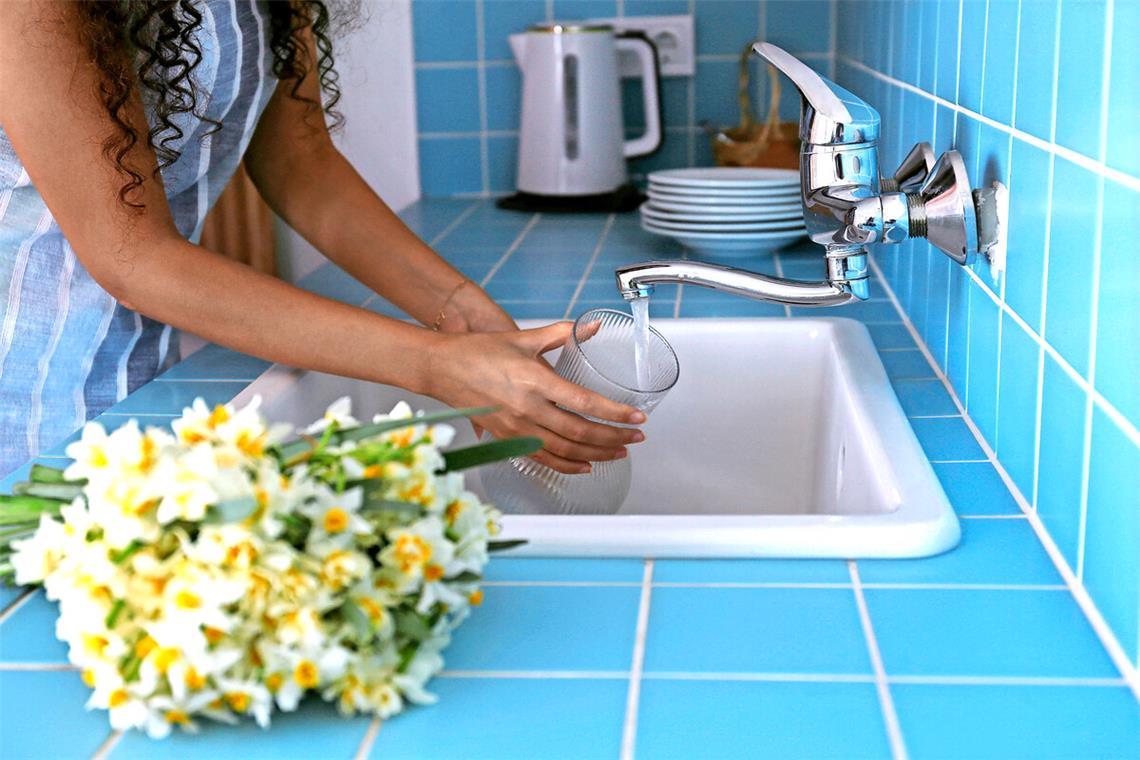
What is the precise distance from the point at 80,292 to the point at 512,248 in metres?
0.69

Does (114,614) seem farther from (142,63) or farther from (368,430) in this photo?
(142,63)

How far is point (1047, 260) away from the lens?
812 mm

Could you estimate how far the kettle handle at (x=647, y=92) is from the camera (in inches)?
85.0

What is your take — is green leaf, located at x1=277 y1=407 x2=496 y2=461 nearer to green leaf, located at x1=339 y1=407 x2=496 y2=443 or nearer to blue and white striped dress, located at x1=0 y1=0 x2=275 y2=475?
green leaf, located at x1=339 y1=407 x2=496 y2=443

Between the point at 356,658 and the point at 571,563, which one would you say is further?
the point at 571,563

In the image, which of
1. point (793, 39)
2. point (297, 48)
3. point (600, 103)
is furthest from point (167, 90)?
point (793, 39)

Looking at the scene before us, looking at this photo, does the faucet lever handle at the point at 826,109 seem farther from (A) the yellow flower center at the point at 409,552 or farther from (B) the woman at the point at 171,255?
(A) the yellow flower center at the point at 409,552

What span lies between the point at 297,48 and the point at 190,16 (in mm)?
202

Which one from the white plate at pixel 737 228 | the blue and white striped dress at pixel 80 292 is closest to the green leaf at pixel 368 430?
the blue and white striped dress at pixel 80 292

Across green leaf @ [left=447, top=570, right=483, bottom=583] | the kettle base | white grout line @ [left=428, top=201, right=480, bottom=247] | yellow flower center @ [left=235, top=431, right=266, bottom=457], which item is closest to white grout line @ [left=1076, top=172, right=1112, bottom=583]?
green leaf @ [left=447, top=570, right=483, bottom=583]

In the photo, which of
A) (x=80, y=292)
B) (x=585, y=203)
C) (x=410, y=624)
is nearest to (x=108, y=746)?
(x=410, y=624)

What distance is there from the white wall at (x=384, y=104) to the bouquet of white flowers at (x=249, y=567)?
1.81 m

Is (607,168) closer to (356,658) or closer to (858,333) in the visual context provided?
(858,333)

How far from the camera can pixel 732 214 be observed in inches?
66.4
